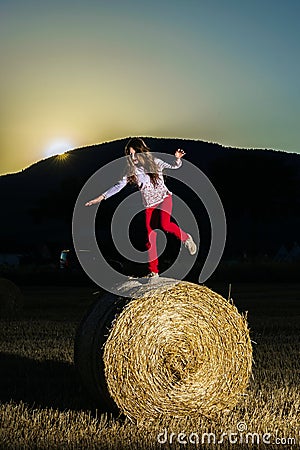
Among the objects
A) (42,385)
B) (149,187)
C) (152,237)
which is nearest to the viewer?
(152,237)

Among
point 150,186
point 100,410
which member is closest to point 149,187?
point 150,186

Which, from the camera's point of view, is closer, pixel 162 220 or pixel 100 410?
pixel 100 410

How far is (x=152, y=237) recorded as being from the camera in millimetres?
9867

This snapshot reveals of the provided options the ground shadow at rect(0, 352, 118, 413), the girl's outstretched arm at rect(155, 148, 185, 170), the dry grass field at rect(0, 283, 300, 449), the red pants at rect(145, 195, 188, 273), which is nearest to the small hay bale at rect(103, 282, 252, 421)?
the dry grass field at rect(0, 283, 300, 449)

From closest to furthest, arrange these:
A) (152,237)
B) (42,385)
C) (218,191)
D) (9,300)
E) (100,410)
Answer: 1. (100,410)
2. (152,237)
3. (42,385)
4. (9,300)
5. (218,191)

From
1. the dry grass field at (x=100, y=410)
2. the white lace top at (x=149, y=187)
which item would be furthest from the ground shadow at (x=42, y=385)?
the white lace top at (x=149, y=187)

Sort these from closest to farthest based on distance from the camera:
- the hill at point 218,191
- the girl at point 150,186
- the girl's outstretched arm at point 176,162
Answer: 1. the girl's outstretched arm at point 176,162
2. the girl at point 150,186
3. the hill at point 218,191

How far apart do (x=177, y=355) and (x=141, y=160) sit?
7.54 ft

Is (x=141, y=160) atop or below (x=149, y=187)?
atop

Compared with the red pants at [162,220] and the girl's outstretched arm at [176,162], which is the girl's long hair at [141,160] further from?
the red pants at [162,220]

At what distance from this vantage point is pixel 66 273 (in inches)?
1565

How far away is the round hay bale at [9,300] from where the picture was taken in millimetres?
21891

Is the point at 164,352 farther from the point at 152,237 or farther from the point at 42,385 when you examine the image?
the point at 42,385

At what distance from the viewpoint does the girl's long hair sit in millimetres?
9875
